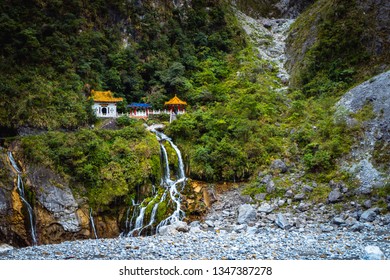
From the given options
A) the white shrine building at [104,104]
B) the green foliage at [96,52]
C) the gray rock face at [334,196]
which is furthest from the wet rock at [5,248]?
the gray rock face at [334,196]

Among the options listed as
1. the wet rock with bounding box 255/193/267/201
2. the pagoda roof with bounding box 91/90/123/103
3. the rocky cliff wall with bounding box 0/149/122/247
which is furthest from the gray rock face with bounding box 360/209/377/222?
the pagoda roof with bounding box 91/90/123/103

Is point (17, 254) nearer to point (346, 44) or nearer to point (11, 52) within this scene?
point (11, 52)

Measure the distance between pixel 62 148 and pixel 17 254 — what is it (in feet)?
24.9

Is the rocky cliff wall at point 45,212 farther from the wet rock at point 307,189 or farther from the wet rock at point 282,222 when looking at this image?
the wet rock at point 307,189

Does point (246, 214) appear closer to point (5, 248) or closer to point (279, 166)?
point (279, 166)

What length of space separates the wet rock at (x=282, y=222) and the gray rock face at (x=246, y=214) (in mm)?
1364

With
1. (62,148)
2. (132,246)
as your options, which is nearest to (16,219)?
(62,148)

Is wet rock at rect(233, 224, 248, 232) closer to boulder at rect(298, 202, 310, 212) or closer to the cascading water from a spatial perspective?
boulder at rect(298, 202, 310, 212)

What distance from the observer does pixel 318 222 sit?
59.9 feet

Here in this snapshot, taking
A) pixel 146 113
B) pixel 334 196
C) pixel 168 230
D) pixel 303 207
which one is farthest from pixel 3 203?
pixel 334 196

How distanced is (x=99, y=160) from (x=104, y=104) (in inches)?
323

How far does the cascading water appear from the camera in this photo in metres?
19.6

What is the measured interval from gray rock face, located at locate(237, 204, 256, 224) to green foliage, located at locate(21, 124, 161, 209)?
5703mm

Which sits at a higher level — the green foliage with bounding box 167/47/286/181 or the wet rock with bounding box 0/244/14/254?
the green foliage with bounding box 167/47/286/181
